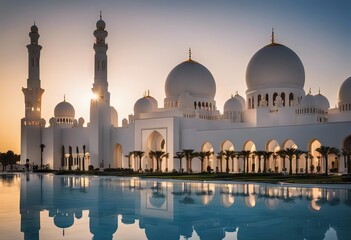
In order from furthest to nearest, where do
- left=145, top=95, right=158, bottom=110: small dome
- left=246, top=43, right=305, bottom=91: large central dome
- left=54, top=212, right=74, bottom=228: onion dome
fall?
left=145, top=95, right=158, bottom=110: small dome < left=246, top=43, right=305, bottom=91: large central dome < left=54, top=212, right=74, bottom=228: onion dome

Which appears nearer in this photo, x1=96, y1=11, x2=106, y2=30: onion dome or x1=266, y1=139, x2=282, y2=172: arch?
x1=266, y1=139, x2=282, y2=172: arch

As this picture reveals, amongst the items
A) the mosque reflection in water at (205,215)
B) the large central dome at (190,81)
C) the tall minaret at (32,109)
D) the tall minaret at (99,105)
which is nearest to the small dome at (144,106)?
the large central dome at (190,81)

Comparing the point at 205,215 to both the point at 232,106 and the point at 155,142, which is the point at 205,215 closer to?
the point at 232,106

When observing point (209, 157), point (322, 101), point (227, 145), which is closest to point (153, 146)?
point (209, 157)

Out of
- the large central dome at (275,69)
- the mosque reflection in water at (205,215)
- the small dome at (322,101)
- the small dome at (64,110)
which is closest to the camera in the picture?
the mosque reflection in water at (205,215)

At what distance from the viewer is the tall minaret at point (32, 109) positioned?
44.9m

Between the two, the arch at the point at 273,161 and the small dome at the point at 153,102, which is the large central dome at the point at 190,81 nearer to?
the small dome at the point at 153,102

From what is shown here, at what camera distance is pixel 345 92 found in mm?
34125

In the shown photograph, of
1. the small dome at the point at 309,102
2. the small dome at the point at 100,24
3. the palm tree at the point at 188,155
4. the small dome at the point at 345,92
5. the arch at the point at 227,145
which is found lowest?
the palm tree at the point at 188,155

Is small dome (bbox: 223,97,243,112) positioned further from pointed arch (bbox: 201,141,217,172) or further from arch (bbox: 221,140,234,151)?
pointed arch (bbox: 201,141,217,172)

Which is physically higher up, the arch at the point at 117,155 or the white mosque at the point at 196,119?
the white mosque at the point at 196,119

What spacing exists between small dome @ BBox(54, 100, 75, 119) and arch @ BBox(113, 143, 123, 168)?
945cm

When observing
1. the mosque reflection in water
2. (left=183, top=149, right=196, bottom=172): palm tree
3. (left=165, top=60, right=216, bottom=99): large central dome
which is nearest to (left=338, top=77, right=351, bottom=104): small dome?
(left=165, top=60, right=216, bottom=99): large central dome

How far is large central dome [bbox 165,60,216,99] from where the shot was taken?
4047 centimetres
